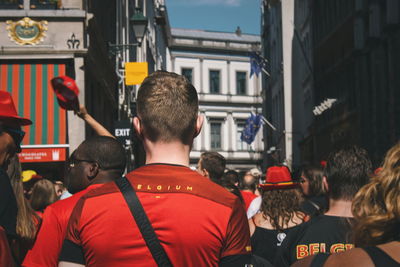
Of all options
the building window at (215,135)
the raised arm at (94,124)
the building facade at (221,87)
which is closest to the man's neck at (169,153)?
the raised arm at (94,124)

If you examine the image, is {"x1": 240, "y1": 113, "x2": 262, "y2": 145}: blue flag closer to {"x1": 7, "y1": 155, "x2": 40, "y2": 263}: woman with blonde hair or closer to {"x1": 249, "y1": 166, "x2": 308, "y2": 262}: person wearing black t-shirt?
{"x1": 249, "y1": 166, "x2": 308, "y2": 262}: person wearing black t-shirt

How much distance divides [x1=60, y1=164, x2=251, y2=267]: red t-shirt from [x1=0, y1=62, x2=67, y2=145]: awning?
13144mm

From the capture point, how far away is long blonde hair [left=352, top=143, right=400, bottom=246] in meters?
2.24

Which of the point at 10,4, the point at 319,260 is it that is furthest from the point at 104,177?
the point at 10,4

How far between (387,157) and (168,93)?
889mm

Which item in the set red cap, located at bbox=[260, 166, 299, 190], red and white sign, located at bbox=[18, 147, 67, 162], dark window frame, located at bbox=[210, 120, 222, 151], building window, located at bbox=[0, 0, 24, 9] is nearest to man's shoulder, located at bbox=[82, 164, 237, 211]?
red cap, located at bbox=[260, 166, 299, 190]

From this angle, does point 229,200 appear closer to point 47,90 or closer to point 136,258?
point 136,258

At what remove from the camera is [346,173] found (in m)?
4.52

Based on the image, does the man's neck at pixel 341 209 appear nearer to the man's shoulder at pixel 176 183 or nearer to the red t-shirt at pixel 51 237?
the red t-shirt at pixel 51 237

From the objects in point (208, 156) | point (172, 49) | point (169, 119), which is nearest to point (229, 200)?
point (169, 119)

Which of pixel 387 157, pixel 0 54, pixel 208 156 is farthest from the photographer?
pixel 0 54

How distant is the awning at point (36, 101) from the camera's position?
15.5 m

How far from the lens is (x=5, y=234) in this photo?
3072mm

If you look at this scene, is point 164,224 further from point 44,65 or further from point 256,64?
point 256,64
